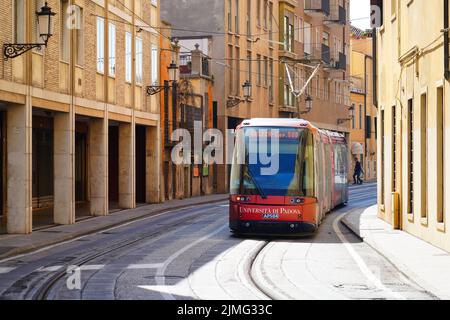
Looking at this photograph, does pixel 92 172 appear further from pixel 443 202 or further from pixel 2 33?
pixel 443 202

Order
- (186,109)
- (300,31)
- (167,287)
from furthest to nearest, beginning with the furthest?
(300,31)
(186,109)
(167,287)

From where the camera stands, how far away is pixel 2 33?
24281 mm

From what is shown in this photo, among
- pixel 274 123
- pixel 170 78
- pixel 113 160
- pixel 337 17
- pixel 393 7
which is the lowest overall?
pixel 113 160

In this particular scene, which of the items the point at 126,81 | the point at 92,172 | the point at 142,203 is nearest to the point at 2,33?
the point at 92,172

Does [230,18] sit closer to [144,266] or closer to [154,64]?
[154,64]

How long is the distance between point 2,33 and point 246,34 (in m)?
34.0

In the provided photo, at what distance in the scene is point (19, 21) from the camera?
25.5 meters

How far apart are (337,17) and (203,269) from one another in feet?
192

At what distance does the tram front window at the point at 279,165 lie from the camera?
935 inches

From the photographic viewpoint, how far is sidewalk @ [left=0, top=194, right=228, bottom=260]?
2183 cm

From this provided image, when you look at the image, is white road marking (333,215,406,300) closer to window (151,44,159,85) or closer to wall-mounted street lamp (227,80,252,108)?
window (151,44,159,85)

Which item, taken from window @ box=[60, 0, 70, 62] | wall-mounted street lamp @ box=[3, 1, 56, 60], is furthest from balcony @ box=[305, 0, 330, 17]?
wall-mounted street lamp @ box=[3, 1, 56, 60]

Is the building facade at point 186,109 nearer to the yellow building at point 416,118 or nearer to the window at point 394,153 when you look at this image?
the yellow building at point 416,118

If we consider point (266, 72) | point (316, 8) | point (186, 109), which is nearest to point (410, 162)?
point (186, 109)
